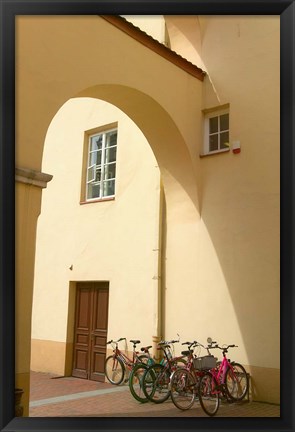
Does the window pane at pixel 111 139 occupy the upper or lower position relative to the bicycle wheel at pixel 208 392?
upper

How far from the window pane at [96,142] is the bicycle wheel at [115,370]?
485 centimetres

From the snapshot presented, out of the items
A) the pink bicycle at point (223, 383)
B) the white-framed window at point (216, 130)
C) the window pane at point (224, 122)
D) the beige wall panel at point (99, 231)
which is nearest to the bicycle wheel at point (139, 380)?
the pink bicycle at point (223, 383)

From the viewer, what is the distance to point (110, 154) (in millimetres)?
10984

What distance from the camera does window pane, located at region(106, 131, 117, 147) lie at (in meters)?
11.0

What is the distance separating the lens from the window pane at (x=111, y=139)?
11008 millimetres

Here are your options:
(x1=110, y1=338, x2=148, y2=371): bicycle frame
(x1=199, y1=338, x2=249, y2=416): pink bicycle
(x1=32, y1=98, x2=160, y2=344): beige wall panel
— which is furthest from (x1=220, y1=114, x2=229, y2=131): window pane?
(x1=110, y1=338, x2=148, y2=371): bicycle frame

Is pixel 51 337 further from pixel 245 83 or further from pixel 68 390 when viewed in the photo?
pixel 245 83

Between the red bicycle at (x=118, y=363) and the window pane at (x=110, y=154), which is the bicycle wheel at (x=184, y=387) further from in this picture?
the window pane at (x=110, y=154)

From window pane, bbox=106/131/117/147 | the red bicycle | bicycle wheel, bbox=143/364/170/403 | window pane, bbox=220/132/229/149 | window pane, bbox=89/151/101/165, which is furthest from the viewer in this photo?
window pane, bbox=89/151/101/165

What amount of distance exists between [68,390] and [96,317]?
188cm

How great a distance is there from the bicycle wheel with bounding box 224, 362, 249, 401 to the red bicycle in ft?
5.98

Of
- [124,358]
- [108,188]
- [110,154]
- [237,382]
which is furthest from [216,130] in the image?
[124,358]

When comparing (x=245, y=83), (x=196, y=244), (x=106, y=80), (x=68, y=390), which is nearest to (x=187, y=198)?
(x=196, y=244)

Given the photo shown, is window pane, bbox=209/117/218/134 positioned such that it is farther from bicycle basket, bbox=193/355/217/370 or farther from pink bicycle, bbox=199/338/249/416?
bicycle basket, bbox=193/355/217/370
